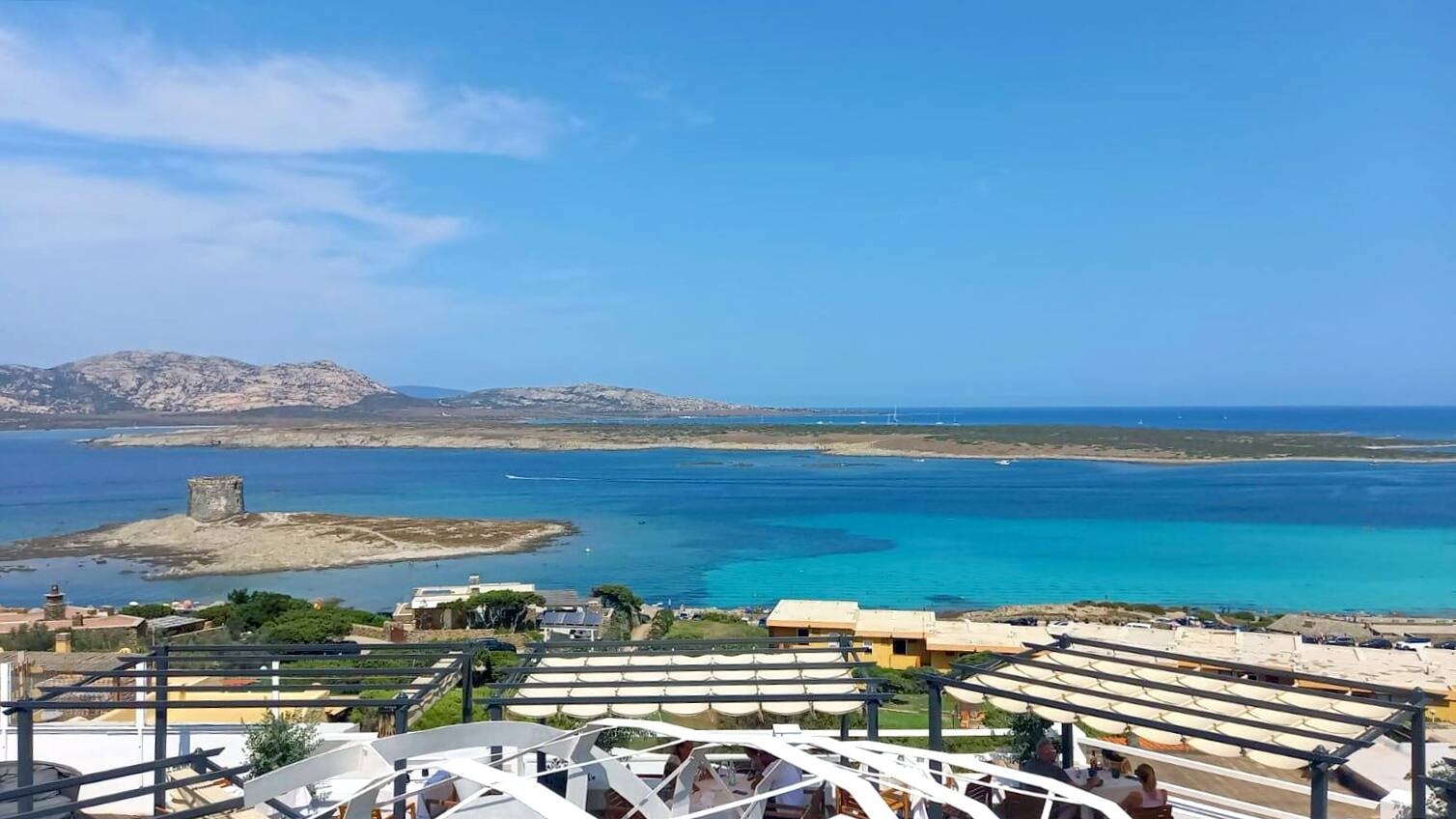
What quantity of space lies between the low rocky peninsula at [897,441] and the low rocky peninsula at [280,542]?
204 ft

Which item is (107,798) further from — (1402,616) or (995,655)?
(1402,616)

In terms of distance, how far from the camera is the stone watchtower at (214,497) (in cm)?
4750

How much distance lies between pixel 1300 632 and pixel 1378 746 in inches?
599

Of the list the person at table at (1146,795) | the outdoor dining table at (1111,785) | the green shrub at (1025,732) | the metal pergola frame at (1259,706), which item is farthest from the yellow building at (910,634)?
the person at table at (1146,795)

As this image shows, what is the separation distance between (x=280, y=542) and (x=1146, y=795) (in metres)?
42.5

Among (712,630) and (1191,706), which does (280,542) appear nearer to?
(712,630)

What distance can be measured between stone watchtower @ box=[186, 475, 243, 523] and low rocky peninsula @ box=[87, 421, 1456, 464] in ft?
216

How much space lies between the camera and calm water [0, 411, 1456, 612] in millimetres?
33438

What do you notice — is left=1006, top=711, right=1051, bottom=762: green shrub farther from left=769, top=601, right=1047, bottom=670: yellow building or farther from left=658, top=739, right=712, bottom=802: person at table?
left=769, top=601, right=1047, bottom=670: yellow building

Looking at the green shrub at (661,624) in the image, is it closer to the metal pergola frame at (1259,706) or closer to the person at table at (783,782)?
the metal pergola frame at (1259,706)

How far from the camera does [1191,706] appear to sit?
5352 millimetres

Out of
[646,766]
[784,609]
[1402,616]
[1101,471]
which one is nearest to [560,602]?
[784,609]

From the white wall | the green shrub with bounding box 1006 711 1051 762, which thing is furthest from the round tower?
the green shrub with bounding box 1006 711 1051 762

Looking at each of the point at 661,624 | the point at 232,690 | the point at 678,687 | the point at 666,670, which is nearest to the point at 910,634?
the point at 661,624
